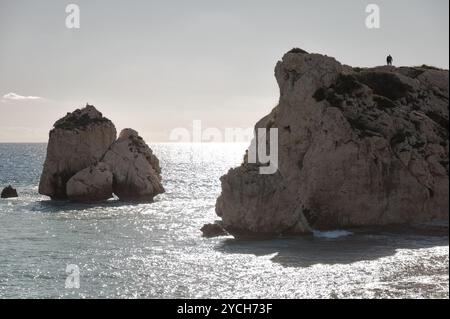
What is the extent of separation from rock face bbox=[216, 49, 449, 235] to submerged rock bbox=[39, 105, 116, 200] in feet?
Result: 124

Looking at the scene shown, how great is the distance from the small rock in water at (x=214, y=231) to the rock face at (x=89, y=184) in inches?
1349

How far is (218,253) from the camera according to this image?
42469 millimetres

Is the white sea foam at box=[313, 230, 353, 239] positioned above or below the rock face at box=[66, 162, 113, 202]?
below

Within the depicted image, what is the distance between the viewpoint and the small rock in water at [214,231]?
167ft

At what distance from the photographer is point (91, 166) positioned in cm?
8138

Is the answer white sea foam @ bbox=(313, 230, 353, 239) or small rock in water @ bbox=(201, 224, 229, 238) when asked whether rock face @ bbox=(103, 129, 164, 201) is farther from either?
white sea foam @ bbox=(313, 230, 353, 239)

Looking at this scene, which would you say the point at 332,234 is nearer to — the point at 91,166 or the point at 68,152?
the point at 91,166

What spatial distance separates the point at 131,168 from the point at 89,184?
24.7ft

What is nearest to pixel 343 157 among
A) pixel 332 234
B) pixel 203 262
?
pixel 332 234

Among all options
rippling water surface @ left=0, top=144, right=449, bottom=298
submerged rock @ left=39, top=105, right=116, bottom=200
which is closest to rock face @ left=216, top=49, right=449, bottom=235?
rippling water surface @ left=0, top=144, right=449, bottom=298

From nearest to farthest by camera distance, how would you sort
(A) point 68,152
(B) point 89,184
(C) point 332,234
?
1. (C) point 332,234
2. (B) point 89,184
3. (A) point 68,152

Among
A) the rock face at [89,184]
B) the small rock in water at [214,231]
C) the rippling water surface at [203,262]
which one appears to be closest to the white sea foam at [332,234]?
the rippling water surface at [203,262]

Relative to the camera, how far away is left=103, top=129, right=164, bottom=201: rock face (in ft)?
274

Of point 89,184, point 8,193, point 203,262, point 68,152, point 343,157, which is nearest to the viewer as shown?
point 203,262
